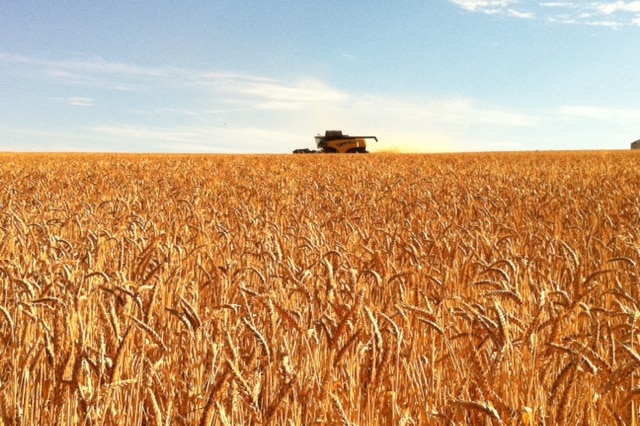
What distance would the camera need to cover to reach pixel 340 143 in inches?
1603

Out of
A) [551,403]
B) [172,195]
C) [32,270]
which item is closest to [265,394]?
[551,403]

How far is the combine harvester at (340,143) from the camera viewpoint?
133 ft

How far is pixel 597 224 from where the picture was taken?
220 inches

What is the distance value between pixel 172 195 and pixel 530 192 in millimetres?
4838

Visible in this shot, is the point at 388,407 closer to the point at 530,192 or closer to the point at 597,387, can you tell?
the point at 597,387

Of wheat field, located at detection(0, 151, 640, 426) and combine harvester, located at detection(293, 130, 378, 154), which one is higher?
combine harvester, located at detection(293, 130, 378, 154)

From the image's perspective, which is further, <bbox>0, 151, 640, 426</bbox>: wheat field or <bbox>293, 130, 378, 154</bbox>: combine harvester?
<bbox>293, 130, 378, 154</bbox>: combine harvester

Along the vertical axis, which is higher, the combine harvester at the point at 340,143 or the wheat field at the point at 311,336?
the combine harvester at the point at 340,143

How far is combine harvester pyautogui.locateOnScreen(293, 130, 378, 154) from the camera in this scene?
40.4m

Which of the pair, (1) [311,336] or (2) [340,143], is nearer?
(1) [311,336]

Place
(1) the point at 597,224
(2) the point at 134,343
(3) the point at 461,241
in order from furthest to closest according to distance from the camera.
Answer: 1. (1) the point at 597,224
2. (3) the point at 461,241
3. (2) the point at 134,343

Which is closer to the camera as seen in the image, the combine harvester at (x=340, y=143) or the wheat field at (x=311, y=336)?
the wheat field at (x=311, y=336)

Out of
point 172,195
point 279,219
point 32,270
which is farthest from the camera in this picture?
point 172,195

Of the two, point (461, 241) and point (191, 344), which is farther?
point (461, 241)
